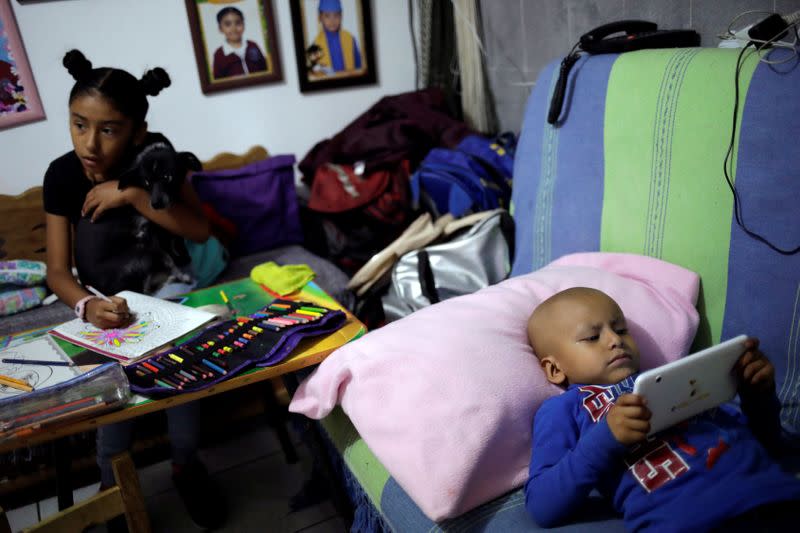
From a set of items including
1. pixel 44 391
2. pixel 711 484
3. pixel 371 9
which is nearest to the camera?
pixel 711 484

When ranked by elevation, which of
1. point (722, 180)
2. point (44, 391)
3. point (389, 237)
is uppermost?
point (722, 180)

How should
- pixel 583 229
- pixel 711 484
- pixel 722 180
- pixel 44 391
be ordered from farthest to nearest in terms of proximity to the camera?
pixel 583 229 → pixel 722 180 → pixel 44 391 → pixel 711 484

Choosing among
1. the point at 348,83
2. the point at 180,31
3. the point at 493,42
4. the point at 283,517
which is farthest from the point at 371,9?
the point at 283,517

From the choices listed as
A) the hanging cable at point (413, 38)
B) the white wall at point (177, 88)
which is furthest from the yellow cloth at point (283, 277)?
the hanging cable at point (413, 38)

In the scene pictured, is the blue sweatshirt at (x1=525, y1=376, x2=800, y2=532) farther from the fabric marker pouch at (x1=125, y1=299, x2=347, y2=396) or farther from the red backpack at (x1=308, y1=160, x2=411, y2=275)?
the red backpack at (x1=308, y1=160, x2=411, y2=275)

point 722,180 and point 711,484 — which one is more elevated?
point 722,180

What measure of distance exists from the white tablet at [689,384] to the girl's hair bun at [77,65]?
4.81 feet

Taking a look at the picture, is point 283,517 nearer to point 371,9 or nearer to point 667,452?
point 667,452

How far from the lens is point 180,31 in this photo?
2467mm

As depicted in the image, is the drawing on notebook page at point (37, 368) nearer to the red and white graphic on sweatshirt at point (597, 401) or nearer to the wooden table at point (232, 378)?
the wooden table at point (232, 378)

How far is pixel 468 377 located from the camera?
44.1 inches

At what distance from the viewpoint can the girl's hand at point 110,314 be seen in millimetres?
1371

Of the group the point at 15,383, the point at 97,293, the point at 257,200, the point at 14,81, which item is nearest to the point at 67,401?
the point at 15,383

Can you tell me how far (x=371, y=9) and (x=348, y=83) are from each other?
0.34 metres
